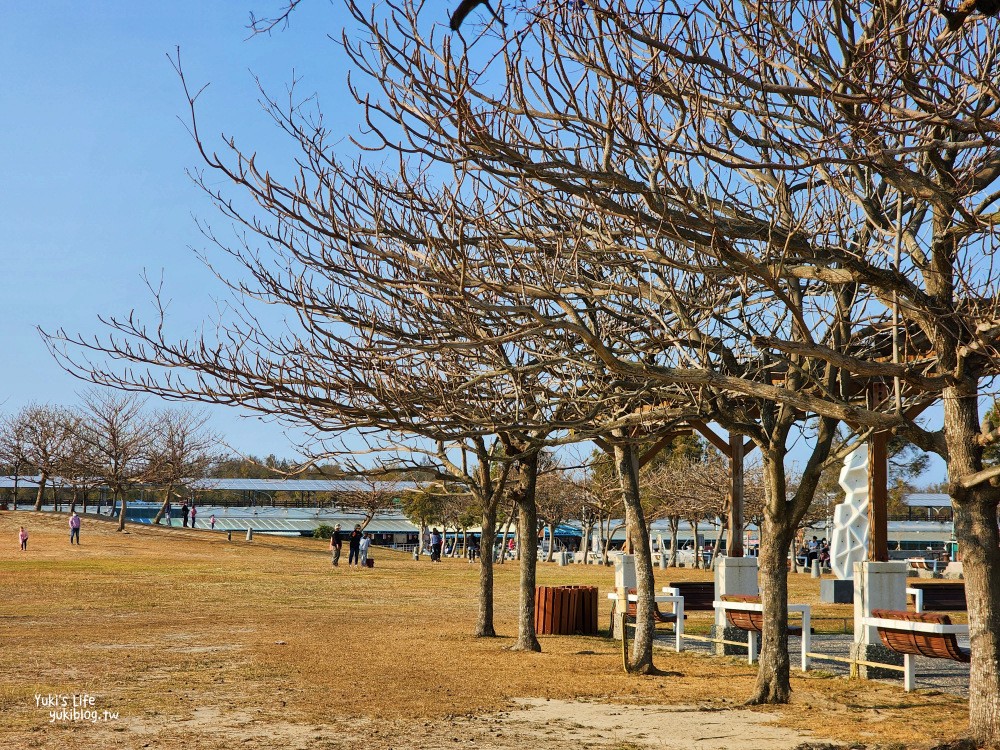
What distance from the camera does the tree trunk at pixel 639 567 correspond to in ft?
41.3

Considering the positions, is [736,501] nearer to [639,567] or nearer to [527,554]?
[527,554]

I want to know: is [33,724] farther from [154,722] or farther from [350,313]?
[350,313]

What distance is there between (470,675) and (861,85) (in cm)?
835

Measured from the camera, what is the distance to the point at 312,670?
12.3 meters

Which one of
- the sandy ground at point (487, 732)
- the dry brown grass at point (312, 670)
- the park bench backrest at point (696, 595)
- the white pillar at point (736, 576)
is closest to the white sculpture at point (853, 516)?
the dry brown grass at point (312, 670)

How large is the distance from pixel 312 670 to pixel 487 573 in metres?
4.40

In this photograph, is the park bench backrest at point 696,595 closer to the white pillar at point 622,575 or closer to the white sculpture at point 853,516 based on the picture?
the white pillar at point 622,575

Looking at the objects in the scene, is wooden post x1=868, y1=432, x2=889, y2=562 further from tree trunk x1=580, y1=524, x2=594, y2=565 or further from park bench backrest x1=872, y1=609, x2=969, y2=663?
tree trunk x1=580, y1=524, x2=594, y2=565

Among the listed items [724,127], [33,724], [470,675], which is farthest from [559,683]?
[724,127]

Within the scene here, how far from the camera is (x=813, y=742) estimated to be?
8.32 metres

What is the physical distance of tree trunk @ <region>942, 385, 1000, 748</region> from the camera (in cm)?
744

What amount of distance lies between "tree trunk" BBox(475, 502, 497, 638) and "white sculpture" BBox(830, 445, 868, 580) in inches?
389

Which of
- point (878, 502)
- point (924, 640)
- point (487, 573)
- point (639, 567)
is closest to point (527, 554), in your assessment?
point (487, 573)

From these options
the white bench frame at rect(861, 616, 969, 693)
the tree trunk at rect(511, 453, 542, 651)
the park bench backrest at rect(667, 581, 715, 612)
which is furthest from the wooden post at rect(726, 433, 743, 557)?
the white bench frame at rect(861, 616, 969, 693)
